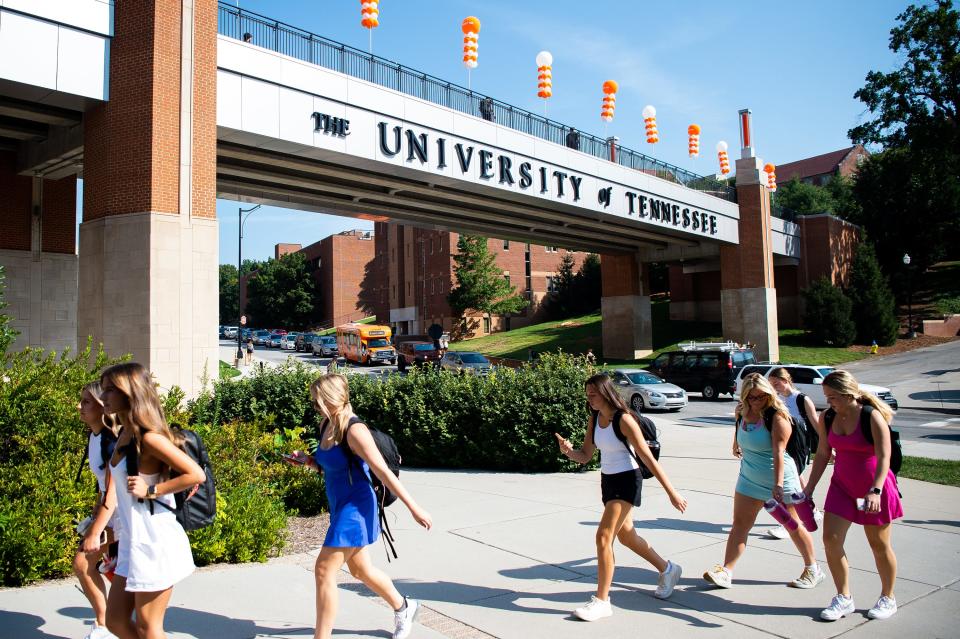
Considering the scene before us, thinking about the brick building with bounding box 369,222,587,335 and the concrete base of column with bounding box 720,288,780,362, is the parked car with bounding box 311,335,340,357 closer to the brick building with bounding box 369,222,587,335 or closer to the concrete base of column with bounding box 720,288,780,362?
the brick building with bounding box 369,222,587,335

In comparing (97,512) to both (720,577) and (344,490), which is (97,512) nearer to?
(344,490)

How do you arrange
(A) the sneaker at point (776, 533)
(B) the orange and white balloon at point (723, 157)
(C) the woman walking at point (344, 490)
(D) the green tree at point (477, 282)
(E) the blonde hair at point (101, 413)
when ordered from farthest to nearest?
(D) the green tree at point (477, 282)
(B) the orange and white balloon at point (723, 157)
(A) the sneaker at point (776, 533)
(C) the woman walking at point (344, 490)
(E) the blonde hair at point (101, 413)

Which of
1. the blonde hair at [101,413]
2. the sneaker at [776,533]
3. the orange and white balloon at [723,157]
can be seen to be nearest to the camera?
the blonde hair at [101,413]

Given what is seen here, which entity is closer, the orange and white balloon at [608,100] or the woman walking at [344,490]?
the woman walking at [344,490]

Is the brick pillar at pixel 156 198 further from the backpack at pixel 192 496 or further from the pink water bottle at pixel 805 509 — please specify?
the pink water bottle at pixel 805 509

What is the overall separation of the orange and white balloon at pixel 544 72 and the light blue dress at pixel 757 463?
20.0 m

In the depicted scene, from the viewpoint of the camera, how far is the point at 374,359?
1778 inches

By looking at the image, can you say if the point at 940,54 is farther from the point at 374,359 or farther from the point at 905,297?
the point at 374,359

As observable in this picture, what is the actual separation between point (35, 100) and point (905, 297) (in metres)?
53.5

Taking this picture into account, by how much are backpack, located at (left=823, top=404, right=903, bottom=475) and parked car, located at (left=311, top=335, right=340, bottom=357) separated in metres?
51.3

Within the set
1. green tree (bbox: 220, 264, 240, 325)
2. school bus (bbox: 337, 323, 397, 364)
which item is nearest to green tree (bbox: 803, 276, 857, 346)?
school bus (bbox: 337, 323, 397, 364)

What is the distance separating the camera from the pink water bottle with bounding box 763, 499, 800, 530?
17.6 ft

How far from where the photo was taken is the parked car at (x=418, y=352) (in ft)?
129

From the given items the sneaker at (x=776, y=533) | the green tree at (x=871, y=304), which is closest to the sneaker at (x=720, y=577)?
the sneaker at (x=776, y=533)
